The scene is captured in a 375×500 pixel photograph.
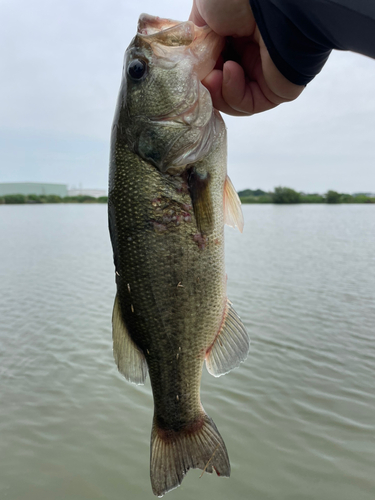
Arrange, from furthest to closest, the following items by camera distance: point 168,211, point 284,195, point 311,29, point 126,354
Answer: point 284,195, point 126,354, point 168,211, point 311,29

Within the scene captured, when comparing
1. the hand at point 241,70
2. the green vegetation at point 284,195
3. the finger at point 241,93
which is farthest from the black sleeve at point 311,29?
the green vegetation at point 284,195

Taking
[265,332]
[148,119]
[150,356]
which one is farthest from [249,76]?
[265,332]

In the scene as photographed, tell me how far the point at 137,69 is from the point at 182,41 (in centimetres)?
29

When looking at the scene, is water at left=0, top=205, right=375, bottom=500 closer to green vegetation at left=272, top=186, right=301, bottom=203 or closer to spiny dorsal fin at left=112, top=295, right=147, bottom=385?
spiny dorsal fin at left=112, top=295, right=147, bottom=385

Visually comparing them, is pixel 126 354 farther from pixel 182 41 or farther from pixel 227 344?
pixel 182 41

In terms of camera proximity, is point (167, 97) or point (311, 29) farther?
point (167, 97)

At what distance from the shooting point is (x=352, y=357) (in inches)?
274

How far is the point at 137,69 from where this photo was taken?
2.12m

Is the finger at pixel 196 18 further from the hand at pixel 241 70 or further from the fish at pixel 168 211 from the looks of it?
the fish at pixel 168 211

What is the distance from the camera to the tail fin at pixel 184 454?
2.19 m

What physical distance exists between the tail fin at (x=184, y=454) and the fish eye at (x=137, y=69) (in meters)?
2.05

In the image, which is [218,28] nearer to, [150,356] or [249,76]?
[249,76]

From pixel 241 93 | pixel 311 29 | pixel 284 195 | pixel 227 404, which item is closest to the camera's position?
pixel 311 29

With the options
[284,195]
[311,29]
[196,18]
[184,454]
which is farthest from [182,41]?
[284,195]
